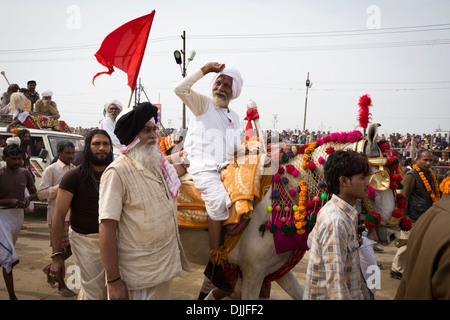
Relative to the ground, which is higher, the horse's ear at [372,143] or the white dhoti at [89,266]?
the horse's ear at [372,143]

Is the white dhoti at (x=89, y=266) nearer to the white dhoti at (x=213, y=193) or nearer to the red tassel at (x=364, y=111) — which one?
the white dhoti at (x=213, y=193)

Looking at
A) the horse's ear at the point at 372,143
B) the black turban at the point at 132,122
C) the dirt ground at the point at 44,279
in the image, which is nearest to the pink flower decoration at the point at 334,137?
the horse's ear at the point at 372,143

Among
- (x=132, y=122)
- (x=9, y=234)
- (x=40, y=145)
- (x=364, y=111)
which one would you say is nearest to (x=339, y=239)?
(x=132, y=122)

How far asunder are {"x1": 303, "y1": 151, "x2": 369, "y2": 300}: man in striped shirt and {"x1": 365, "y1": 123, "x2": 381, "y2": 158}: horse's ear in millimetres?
893

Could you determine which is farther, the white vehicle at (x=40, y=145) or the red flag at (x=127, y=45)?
the white vehicle at (x=40, y=145)

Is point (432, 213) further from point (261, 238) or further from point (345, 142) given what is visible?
point (261, 238)

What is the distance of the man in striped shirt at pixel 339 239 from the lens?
6.66 feet

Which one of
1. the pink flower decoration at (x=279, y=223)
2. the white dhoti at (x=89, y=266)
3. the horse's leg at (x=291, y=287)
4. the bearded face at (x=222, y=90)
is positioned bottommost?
the horse's leg at (x=291, y=287)

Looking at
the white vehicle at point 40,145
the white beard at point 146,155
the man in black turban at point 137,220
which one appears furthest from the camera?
the white vehicle at point 40,145

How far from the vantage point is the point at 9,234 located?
4.52 meters

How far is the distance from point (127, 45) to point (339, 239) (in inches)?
143

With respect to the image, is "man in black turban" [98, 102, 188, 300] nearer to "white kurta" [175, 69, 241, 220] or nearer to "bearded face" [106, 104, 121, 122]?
"white kurta" [175, 69, 241, 220]

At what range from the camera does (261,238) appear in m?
3.27

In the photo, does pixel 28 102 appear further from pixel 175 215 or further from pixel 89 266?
pixel 175 215
